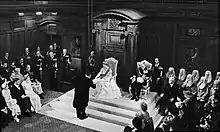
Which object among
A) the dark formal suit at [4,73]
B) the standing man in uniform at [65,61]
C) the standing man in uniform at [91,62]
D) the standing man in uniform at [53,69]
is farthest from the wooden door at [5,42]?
the standing man in uniform at [91,62]

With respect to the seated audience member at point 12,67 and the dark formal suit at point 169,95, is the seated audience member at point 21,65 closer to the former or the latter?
the seated audience member at point 12,67

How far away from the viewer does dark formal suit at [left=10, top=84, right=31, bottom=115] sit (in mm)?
7527

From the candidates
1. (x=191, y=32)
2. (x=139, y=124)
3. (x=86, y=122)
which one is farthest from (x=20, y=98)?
(x=191, y=32)

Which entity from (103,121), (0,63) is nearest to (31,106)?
(0,63)

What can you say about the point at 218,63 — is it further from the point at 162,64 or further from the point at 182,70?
the point at 162,64

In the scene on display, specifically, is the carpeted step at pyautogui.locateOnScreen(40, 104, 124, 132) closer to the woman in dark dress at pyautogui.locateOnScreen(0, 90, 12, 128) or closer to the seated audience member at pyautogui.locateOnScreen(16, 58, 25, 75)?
the woman in dark dress at pyautogui.locateOnScreen(0, 90, 12, 128)

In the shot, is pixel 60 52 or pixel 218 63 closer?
pixel 218 63

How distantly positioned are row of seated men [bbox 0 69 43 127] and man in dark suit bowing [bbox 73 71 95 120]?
4.22ft

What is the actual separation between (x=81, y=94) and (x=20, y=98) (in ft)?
5.36

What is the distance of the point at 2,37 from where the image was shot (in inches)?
316

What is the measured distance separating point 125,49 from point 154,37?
105 centimetres

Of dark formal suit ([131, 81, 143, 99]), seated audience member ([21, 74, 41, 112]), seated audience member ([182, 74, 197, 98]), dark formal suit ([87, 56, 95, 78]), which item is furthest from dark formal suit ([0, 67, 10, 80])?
seated audience member ([182, 74, 197, 98])

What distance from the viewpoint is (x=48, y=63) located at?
931 cm

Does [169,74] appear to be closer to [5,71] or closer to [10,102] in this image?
[10,102]
